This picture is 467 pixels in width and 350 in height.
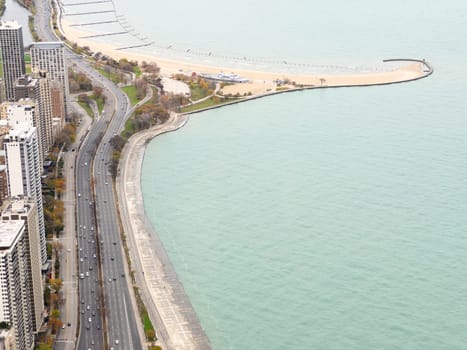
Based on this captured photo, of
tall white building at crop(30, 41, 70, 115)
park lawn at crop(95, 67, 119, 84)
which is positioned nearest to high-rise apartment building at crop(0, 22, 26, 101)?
tall white building at crop(30, 41, 70, 115)

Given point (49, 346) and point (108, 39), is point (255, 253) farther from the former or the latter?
point (108, 39)

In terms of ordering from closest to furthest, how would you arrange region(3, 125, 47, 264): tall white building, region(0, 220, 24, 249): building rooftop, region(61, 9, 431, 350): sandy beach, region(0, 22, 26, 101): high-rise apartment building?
region(0, 220, 24, 249): building rooftop, region(61, 9, 431, 350): sandy beach, region(3, 125, 47, 264): tall white building, region(0, 22, 26, 101): high-rise apartment building

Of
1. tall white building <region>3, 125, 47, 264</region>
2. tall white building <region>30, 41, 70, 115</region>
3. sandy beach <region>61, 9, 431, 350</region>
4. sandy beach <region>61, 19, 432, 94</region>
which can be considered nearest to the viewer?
sandy beach <region>61, 9, 431, 350</region>

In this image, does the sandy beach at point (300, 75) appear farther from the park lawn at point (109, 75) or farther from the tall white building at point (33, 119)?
the tall white building at point (33, 119)

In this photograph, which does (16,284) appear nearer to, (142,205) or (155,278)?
(155,278)

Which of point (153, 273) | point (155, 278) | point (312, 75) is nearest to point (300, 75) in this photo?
point (312, 75)

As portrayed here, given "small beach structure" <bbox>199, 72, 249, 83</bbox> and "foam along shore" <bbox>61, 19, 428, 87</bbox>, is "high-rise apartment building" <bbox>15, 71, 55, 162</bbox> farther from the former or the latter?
"foam along shore" <bbox>61, 19, 428, 87</bbox>
